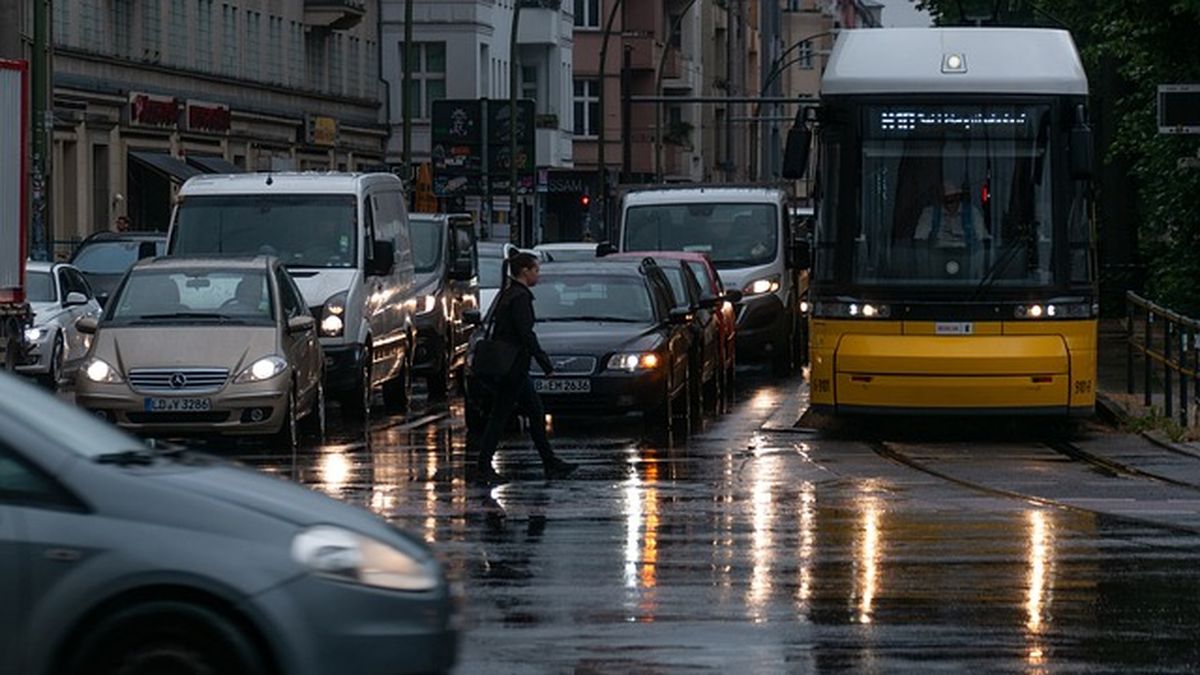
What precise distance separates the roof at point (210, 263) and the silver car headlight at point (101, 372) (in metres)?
1.68

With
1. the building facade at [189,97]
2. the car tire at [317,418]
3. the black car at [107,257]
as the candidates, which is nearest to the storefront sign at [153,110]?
the building facade at [189,97]

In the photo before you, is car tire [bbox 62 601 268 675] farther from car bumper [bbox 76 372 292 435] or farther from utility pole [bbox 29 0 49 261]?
utility pole [bbox 29 0 49 261]

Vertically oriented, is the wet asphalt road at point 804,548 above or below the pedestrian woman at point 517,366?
below

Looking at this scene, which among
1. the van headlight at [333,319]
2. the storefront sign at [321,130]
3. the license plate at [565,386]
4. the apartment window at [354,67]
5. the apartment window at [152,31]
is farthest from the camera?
the apartment window at [354,67]

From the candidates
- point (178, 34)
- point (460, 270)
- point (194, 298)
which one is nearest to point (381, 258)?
point (194, 298)

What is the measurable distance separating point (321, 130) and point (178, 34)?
10.8 meters

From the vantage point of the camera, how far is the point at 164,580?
877 centimetres

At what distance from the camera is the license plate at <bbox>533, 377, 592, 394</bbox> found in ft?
85.0

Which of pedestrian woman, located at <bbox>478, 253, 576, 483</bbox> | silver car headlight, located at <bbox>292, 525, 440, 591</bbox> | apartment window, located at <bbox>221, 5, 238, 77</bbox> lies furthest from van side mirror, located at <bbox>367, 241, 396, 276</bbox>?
apartment window, located at <bbox>221, 5, 238, 77</bbox>

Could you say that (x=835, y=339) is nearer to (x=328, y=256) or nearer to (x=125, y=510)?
(x=328, y=256)

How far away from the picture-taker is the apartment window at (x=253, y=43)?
66.2 metres

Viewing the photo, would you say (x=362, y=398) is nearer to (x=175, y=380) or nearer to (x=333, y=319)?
(x=333, y=319)

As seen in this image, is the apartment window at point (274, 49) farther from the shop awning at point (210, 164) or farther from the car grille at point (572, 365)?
the car grille at point (572, 365)

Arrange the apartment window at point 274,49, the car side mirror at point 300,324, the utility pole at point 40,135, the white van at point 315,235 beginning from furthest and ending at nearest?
the apartment window at point 274,49 → the utility pole at point 40,135 → the white van at point 315,235 → the car side mirror at point 300,324
